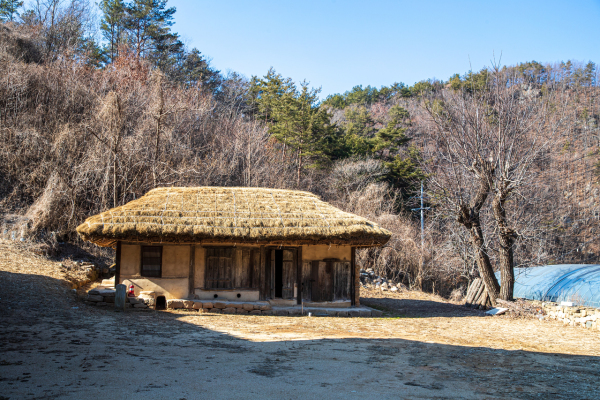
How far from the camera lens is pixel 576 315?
500 inches

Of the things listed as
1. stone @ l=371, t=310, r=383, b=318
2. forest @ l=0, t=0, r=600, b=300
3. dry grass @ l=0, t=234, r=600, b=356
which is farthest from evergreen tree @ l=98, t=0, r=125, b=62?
stone @ l=371, t=310, r=383, b=318

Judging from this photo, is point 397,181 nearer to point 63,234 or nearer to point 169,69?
point 169,69

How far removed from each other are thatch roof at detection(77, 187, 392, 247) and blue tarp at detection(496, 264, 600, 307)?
8.63 meters

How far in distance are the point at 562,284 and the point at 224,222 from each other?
14028 mm

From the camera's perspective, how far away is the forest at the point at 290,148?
15.2 meters

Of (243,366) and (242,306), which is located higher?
(243,366)

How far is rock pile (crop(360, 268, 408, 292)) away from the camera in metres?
22.1

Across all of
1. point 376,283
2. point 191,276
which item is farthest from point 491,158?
point 376,283

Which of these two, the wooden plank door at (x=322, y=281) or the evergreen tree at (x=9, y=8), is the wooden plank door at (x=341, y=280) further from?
the evergreen tree at (x=9, y=8)

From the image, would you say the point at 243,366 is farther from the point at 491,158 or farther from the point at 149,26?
the point at 149,26

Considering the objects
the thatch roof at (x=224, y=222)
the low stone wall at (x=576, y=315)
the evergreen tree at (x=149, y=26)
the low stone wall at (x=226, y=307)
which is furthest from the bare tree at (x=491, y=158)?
the evergreen tree at (x=149, y=26)

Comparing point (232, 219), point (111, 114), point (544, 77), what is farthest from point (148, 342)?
point (544, 77)

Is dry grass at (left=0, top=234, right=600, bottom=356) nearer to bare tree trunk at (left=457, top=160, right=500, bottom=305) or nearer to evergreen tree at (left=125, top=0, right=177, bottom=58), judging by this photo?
bare tree trunk at (left=457, top=160, right=500, bottom=305)

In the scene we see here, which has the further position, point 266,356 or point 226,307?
point 226,307
